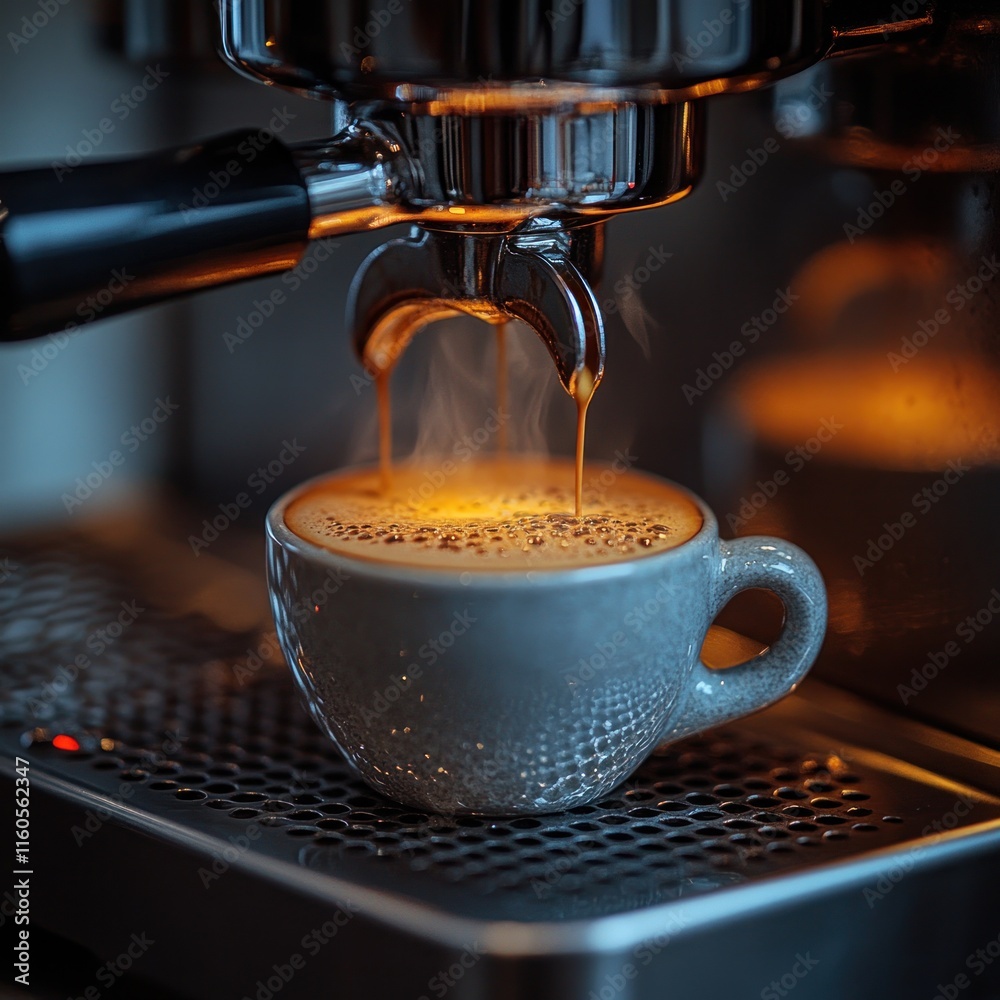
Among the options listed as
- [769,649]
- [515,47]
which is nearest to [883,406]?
[769,649]

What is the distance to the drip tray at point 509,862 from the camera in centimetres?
40

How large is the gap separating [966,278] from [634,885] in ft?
0.77

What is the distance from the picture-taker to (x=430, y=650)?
45cm

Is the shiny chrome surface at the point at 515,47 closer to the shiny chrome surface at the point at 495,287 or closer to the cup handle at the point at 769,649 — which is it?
the shiny chrome surface at the point at 495,287

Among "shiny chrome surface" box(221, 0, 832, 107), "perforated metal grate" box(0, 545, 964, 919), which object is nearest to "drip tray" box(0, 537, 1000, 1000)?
"perforated metal grate" box(0, 545, 964, 919)

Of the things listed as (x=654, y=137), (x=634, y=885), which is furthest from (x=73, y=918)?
(x=654, y=137)

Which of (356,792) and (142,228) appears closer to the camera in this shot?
(142,228)

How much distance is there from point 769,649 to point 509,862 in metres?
0.13

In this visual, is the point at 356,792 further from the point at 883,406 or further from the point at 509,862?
the point at 883,406

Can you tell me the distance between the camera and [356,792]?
50cm

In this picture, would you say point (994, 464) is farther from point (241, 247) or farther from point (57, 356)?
point (57, 356)

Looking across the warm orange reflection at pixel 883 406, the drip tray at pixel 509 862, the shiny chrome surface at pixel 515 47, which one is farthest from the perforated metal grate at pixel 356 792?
the shiny chrome surface at pixel 515 47

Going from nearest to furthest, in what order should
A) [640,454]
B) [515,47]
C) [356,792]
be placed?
[515,47] < [356,792] < [640,454]

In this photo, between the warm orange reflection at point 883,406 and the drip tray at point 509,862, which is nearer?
the drip tray at point 509,862
